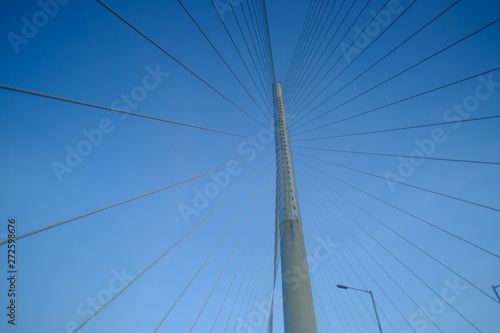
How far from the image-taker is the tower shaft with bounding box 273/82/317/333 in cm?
1134

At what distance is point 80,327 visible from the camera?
16.5 ft

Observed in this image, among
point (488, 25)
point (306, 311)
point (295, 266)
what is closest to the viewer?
point (488, 25)

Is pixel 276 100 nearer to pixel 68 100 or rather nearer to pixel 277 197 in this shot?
pixel 277 197

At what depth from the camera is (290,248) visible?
1320cm

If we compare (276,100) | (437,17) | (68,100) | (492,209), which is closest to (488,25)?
(437,17)

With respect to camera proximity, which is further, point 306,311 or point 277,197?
point 277,197

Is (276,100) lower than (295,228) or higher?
higher

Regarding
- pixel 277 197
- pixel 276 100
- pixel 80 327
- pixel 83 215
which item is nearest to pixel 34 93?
pixel 83 215

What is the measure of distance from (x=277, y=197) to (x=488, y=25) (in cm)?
1121

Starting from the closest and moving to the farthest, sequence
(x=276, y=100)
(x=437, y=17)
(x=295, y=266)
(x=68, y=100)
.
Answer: (x=68, y=100) → (x=437, y=17) → (x=295, y=266) → (x=276, y=100)

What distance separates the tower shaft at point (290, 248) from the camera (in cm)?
1134

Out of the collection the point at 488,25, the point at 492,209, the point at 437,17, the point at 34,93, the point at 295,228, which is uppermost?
the point at 34,93

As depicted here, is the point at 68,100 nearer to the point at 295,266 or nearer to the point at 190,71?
the point at 190,71

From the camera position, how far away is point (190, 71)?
332 inches
